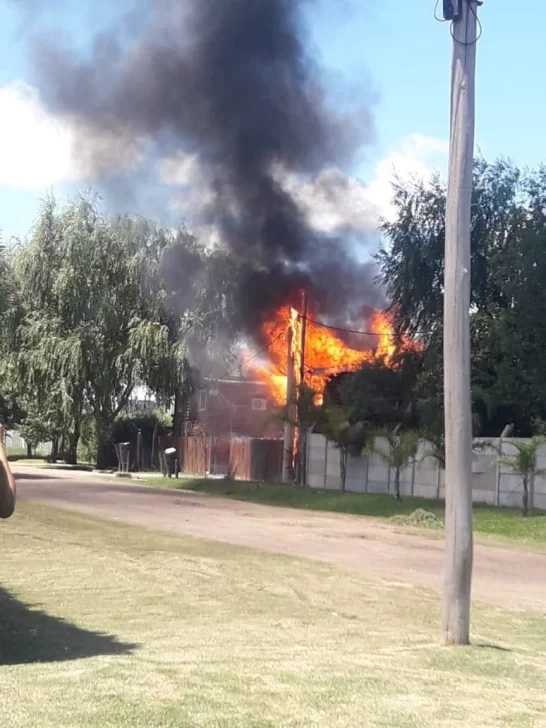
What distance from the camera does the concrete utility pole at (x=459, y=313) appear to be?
24.1 feet

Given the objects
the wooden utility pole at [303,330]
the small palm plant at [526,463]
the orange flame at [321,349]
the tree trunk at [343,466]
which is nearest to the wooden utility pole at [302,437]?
the wooden utility pole at [303,330]

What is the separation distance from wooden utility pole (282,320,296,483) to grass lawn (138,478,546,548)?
1.71 metres

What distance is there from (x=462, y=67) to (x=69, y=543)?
8993 mm

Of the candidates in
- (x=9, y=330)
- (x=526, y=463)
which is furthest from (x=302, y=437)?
(x=9, y=330)

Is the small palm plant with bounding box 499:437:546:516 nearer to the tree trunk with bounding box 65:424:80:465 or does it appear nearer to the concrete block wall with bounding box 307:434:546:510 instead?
the concrete block wall with bounding box 307:434:546:510

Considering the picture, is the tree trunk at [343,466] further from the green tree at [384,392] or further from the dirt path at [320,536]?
the dirt path at [320,536]

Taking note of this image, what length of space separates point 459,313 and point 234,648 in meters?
2.98

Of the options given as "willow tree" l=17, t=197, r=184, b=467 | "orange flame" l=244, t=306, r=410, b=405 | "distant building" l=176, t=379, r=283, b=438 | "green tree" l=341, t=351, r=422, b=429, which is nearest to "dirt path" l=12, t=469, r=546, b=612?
"green tree" l=341, t=351, r=422, b=429

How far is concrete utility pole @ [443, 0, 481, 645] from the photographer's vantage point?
736 centimetres

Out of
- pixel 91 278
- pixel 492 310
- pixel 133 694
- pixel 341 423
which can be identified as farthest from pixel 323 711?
pixel 91 278

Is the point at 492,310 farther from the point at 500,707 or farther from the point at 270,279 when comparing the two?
the point at 500,707

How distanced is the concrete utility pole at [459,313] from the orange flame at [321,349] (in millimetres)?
24224

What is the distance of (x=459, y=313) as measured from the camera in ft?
24.4

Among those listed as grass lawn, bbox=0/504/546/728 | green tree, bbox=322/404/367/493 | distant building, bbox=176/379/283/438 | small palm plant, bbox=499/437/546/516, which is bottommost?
grass lawn, bbox=0/504/546/728
